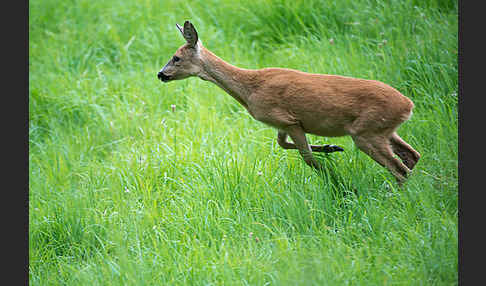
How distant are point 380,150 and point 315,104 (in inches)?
30.1

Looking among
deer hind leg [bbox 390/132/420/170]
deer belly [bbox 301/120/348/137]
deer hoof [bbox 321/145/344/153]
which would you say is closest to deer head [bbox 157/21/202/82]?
deer belly [bbox 301/120/348/137]

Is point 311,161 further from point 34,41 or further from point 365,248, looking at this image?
point 34,41

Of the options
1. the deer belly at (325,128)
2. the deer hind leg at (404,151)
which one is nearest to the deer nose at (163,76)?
the deer belly at (325,128)

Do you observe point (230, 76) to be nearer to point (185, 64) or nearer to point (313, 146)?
point (185, 64)

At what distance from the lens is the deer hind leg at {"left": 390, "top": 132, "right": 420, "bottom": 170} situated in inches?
217

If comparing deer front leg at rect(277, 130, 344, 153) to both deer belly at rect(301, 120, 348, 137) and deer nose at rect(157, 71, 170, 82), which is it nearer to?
deer belly at rect(301, 120, 348, 137)

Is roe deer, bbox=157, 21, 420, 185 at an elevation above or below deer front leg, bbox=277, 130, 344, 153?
above

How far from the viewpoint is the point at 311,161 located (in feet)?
17.7

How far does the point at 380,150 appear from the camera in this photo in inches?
202

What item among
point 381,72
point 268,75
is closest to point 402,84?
point 381,72

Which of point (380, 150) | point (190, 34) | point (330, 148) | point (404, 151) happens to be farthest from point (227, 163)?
point (404, 151)

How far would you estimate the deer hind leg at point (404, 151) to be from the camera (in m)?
5.51

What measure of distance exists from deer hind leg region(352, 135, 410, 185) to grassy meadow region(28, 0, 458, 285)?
17cm

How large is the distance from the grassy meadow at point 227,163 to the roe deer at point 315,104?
34 centimetres
